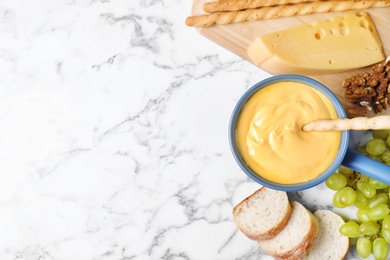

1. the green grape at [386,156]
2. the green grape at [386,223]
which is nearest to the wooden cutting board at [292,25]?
the green grape at [386,156]

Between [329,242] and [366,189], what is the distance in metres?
0.14

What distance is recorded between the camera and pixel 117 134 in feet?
4.47

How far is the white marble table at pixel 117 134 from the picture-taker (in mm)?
1351

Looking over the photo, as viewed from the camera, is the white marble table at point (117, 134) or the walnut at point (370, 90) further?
the white marble table at point (117, 134)

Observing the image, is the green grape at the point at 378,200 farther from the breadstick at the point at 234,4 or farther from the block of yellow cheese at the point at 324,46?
the breadstick at the point at 234,4

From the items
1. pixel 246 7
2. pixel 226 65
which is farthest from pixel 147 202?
pixel 246 7

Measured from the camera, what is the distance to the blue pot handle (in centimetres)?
113

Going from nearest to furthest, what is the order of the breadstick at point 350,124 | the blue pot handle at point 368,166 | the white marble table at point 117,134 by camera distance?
the breadstick at point 350,124 < the blue pot handle at point 368,166 < the white marble table at point 117,134

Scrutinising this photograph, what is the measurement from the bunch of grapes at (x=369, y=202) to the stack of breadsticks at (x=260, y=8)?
25cm

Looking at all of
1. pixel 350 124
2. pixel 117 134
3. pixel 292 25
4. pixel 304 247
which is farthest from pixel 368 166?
pixel 117 134

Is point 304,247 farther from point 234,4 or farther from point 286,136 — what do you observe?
point 234,4

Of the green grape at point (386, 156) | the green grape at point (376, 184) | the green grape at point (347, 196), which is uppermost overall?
the green grape at point (386, 156)

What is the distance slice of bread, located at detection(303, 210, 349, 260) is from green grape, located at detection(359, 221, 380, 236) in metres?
0.05

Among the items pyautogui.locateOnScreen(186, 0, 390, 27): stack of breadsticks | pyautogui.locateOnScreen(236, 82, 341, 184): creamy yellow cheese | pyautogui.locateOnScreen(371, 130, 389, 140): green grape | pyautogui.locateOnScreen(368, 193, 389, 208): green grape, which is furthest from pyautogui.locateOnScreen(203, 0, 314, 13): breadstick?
pyautogui.locateOnScreen(368, 193, 389, 208): green grape
